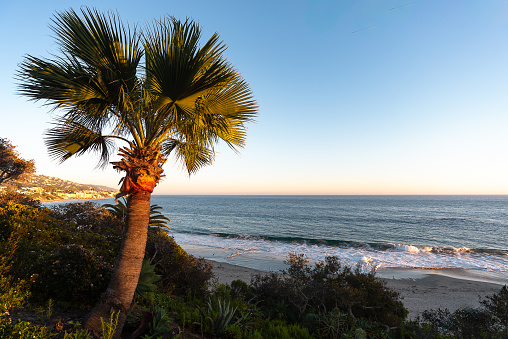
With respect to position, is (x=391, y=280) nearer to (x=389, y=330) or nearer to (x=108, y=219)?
(x=389, y=330)

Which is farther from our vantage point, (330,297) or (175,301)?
(330,297)

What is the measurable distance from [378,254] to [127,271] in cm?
2360

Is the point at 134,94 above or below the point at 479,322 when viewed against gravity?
above

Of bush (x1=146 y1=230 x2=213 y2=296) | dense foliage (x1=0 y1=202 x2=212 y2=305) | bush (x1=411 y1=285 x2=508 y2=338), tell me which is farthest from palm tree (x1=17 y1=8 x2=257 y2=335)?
bush (x1=411 y1=285 x2=508 y2=338)

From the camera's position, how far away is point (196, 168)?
21.0ft

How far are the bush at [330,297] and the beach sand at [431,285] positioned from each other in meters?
4.54

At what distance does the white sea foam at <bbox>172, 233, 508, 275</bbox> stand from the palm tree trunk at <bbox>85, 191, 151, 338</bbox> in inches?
669

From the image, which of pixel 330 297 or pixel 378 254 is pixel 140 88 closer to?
pixel 330 297

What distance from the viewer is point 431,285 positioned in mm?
13852

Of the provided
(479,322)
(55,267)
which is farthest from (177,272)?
(479,322)

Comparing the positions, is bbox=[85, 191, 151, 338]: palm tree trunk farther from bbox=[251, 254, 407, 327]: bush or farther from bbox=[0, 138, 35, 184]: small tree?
bbox=[0, 138, 35, 184]: small tree

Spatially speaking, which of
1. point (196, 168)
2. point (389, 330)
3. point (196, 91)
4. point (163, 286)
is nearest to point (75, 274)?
point (163, 286)

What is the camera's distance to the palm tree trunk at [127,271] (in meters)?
3.54

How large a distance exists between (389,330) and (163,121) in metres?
7.05
